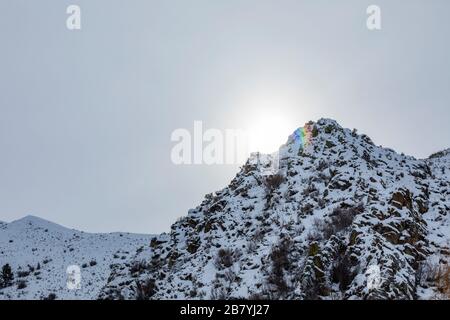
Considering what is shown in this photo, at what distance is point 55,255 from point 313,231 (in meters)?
37.3

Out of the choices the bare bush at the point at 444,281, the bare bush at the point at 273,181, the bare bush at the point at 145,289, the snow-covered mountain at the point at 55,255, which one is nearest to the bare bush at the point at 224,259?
the bare bush at the point at 145,289

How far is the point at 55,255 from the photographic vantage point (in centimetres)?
5684

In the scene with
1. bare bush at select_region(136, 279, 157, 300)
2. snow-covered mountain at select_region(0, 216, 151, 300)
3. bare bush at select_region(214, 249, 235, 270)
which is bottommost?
snow-covered mountain at select_region(0, 216, 151, 300)

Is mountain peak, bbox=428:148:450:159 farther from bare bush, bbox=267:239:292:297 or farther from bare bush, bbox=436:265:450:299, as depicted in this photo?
bare bush, bbox=267:239:292:297

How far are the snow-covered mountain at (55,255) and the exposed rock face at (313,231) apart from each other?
25.0ft

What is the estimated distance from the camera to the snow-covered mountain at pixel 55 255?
44312 millimetres

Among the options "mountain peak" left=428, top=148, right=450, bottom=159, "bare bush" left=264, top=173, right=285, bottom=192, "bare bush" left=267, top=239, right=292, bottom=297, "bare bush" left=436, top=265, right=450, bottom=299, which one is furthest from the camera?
"mountain peak" left=428, top=148, right=450, bottom=159

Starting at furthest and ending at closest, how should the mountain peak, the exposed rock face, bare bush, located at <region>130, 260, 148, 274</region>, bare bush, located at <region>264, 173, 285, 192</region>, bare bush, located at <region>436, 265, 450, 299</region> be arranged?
the mountain peak, bare bush, located at <region>264, 173, 285, 192</region>, bare bush, located at <region>130, 260, 148, 274</region>, the exposed rock face, bare bush, located at <region>436, 265, 450, 299</region>

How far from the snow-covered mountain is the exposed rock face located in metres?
7.62

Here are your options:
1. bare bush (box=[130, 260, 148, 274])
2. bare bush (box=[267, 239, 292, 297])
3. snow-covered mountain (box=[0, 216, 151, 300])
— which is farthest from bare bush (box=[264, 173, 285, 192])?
snow-covered mountain (box=[0, 216, 151, 300])

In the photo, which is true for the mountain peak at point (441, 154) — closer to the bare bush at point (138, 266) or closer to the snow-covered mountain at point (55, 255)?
the snow-covered mountain at point (55, 255)

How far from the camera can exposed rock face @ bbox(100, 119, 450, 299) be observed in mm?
24312

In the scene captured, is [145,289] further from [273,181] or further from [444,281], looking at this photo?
[444,281]

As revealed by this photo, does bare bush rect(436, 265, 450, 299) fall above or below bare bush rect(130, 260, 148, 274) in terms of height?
above
